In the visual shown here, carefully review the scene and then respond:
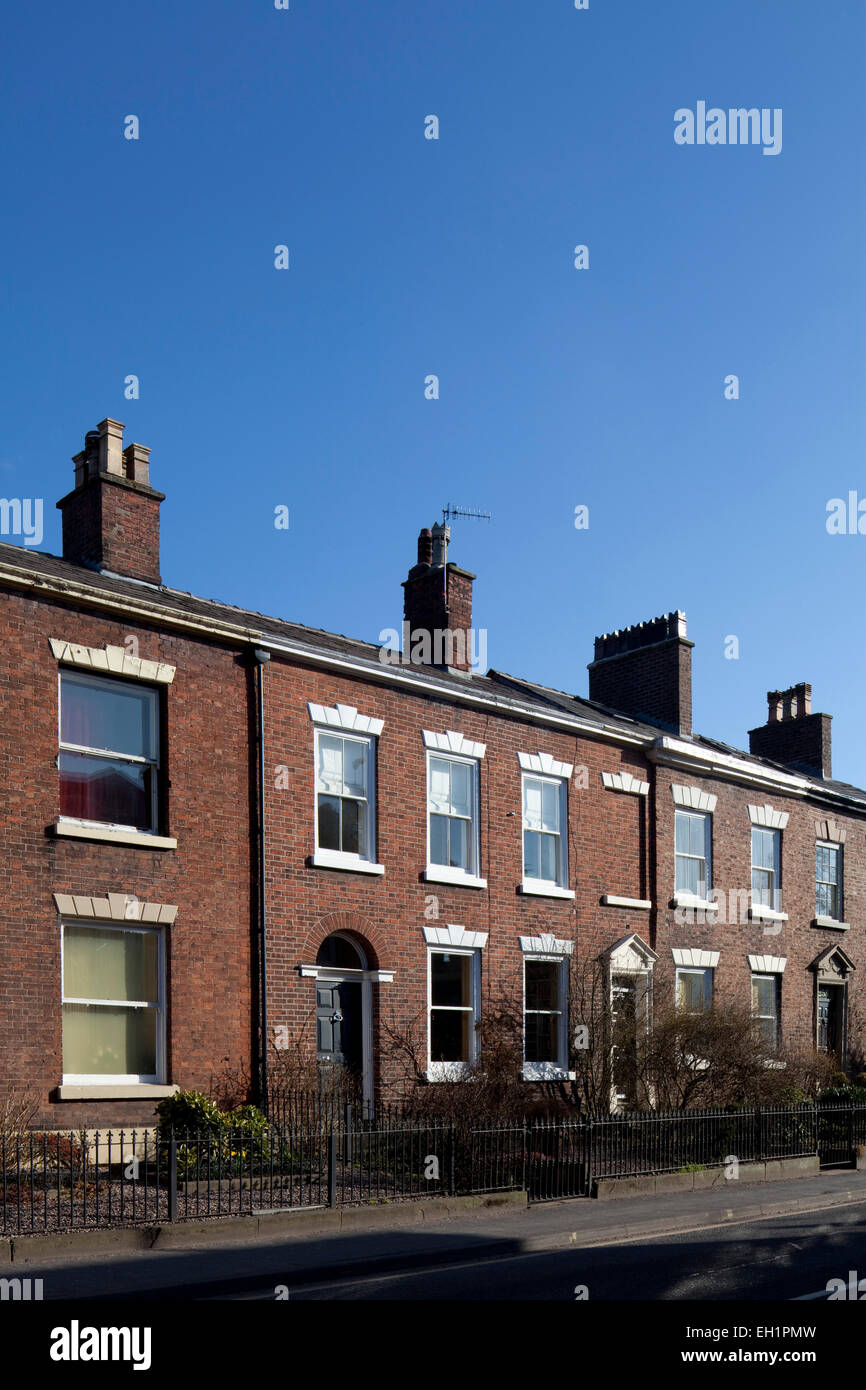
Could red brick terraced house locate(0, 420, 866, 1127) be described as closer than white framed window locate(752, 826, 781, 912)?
Yes

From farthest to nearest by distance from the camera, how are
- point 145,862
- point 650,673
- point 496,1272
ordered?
→ 1. point 650,673
2. point 145,862
3. point 496,1272

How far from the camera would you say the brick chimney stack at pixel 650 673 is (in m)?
29.6

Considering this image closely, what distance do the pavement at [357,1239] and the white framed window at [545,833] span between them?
690 cm

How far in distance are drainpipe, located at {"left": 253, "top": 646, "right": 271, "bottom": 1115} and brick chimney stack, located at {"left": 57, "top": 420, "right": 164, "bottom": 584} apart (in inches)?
93.3

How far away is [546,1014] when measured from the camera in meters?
23.4

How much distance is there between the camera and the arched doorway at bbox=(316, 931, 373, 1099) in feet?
66.3

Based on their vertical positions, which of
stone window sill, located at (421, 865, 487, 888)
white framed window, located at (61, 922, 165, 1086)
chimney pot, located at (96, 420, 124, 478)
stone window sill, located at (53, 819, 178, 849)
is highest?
chimney pot, located at (96, 420, 124, 478)

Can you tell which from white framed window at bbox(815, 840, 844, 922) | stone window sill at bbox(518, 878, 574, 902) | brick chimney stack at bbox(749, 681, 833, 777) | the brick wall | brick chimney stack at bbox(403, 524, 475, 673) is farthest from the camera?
brick chimney stack at bbox(749, 681, 833, 777)

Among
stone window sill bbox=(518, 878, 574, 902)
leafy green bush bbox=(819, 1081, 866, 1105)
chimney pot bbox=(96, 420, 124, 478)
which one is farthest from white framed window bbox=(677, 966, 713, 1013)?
chimney pot bbox=(96, 420, 124, 478)

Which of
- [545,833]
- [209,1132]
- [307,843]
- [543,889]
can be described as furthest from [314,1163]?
[545,833]

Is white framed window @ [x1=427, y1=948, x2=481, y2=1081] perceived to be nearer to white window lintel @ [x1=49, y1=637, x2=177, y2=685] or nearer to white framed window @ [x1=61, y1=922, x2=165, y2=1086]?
white framed window @ [x1=61, y1=922, x2=165, y2=1086]

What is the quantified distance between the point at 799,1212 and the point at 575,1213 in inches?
122

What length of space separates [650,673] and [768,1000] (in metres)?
7.25

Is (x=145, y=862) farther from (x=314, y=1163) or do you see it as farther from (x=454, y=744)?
(x=454, y=744)
